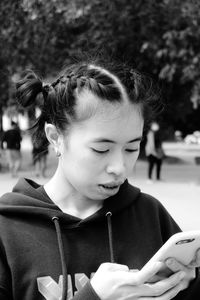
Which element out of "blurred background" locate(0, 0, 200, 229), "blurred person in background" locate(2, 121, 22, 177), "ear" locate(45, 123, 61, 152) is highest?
"blurred background" locate(0, 0, 200, 229)

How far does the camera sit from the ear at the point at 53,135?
1.71m

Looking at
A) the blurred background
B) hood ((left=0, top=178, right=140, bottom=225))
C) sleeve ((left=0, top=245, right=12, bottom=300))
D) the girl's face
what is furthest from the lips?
the blurred background

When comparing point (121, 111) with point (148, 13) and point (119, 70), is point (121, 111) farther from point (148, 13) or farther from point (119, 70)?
point (148, 13)

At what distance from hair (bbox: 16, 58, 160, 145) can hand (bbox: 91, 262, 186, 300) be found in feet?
1.53

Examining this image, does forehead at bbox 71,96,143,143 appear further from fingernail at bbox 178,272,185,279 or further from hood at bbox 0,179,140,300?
fingernail at bbox 178,272,185,279

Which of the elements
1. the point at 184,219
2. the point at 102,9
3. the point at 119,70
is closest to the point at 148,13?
the point at 102,9

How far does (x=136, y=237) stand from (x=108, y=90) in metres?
0.46

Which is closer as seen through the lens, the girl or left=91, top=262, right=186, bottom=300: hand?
left=91, top=262, right=186, bottom=300: hand

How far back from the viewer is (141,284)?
1449 millimetres

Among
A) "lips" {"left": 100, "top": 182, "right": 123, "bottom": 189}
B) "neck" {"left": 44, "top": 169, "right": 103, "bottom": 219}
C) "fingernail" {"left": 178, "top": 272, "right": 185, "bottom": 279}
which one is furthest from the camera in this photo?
"neck" {"left": 44, "top": 169, "right": 103, "bottom": 219}

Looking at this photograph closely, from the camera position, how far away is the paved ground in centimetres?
773

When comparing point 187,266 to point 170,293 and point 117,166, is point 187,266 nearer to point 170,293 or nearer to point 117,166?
point 170,293

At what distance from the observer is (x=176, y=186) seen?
12.0 meters

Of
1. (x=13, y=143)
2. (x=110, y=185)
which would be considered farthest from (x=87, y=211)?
(x=13, y=143)
